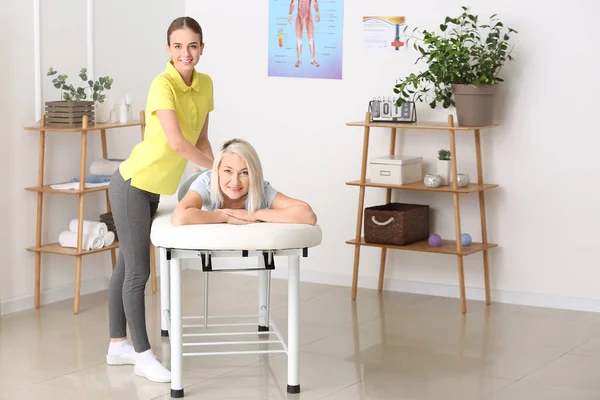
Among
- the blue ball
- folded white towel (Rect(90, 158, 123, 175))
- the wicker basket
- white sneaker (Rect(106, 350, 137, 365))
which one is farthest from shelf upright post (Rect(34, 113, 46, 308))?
the blue ball

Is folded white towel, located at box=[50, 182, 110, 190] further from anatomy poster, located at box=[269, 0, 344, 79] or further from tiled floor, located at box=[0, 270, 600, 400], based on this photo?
anatomy poster, located at box=[269, 0, 344, 79]

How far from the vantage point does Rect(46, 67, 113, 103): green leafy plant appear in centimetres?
493

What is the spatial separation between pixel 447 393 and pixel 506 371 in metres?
0.40

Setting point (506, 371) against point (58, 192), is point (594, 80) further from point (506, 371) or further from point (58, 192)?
point (58, 192)

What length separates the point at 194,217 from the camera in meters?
3.46

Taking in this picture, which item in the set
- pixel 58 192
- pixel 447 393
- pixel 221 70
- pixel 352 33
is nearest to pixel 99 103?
pixel 58 192

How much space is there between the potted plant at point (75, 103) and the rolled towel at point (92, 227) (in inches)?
20.5

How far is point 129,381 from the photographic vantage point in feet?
12.5

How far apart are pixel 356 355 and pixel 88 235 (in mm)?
1639

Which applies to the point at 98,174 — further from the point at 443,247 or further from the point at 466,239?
the point at 466,239

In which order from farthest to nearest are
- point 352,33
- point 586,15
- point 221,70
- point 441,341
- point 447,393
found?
point 221,70 → point 352,33 → point 586,15 → point 441,341 → point 447,393

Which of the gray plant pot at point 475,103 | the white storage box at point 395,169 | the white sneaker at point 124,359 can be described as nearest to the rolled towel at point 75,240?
the white sneaker at point 124,359

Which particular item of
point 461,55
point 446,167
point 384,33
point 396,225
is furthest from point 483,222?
point 384,33

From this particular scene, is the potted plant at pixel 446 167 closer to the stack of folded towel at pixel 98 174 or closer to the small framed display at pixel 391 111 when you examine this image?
the small framed display at pixel 391 111
